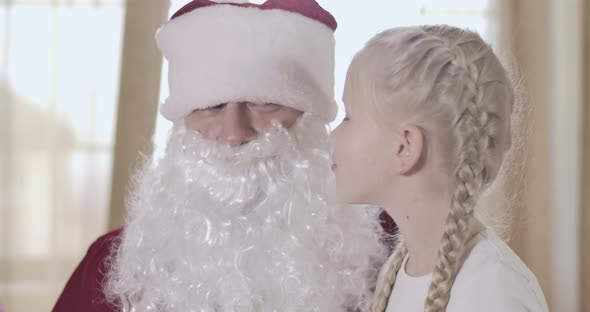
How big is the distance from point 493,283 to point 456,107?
0.92 feet

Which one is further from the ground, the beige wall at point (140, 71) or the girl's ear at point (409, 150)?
the girl's ear at point (409, 150)

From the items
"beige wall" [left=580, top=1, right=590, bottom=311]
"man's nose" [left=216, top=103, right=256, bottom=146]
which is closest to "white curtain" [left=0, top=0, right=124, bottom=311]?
"man's nose" [left=216, top=103, right=256, bottom=146]

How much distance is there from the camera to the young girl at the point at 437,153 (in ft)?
4.05

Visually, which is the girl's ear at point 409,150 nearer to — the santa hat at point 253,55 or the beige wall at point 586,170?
the santa hat at point 253,55

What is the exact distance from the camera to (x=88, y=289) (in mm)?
1918

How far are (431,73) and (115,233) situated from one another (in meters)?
1.15

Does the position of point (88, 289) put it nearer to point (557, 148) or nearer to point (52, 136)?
point (52, 136)

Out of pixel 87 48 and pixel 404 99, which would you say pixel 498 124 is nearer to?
pixel 404 99

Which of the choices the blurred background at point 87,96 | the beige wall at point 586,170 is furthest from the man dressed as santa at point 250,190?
the beige wall at point 586,170

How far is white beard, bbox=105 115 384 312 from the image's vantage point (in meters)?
1.73

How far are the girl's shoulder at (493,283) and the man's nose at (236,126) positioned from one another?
2.10 feet

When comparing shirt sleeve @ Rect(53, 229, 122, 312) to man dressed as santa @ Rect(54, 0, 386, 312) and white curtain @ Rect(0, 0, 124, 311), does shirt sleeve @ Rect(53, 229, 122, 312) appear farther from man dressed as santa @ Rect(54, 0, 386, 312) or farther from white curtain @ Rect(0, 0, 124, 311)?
white curtain @ Rect(0, 0, 124, 311)

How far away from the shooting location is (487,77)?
48.9 inches

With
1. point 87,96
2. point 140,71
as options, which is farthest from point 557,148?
point 87,96
